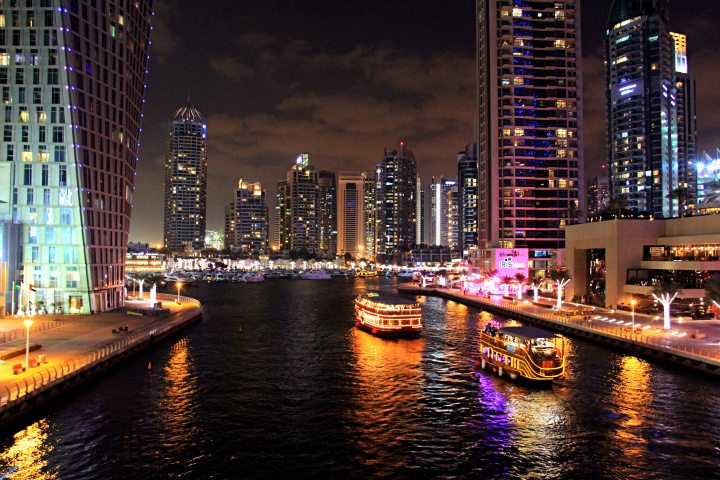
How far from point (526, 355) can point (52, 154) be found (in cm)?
7661

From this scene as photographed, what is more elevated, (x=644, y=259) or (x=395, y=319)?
(x=644, y=259)

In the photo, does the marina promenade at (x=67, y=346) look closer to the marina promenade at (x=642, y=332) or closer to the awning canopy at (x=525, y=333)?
the awning canopy at (x=525, y=333)

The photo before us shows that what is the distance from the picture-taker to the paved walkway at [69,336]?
157 ft

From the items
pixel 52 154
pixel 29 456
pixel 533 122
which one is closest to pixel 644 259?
pixel 29 456

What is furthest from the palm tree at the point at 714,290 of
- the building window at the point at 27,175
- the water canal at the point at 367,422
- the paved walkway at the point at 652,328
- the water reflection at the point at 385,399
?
the building window at the point at 27,175

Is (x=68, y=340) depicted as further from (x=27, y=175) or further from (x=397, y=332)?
(x=397, y=332)

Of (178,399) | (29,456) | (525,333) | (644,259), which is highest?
(644,259)

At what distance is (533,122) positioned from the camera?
609 ft

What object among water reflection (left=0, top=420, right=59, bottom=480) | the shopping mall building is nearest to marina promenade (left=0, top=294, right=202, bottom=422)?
water reflection (left=0, top=420, right=59, bottom=480)

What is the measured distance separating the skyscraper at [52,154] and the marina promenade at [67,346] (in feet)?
25.5

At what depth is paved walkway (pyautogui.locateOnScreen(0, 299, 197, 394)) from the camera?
157 ft

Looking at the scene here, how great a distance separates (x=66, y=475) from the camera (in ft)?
97.9

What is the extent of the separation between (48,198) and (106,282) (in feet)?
54.9

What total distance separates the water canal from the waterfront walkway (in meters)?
2.57
